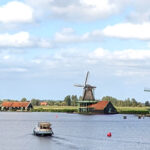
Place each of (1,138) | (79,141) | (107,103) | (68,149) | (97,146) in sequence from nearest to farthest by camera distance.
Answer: (68,149) < (97,146) < (79,141) < (1,138) < (107,103)

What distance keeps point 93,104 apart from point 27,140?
111 meters

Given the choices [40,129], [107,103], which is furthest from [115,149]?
[107,103]

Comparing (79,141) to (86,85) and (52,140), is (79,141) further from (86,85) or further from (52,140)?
(86,85)

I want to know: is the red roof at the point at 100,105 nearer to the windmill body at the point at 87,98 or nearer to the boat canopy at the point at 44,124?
the windmill body at the point at 87,98

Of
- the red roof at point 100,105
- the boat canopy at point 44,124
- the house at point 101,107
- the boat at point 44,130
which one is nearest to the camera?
the boat at point 44,130

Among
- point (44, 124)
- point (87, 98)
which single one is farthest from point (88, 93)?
point (44, 124)

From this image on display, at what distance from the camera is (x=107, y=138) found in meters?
85.7

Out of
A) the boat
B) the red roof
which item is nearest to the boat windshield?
the boat

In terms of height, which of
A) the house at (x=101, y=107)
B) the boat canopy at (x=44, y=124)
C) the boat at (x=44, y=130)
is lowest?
the boat at (x=44, y=130)

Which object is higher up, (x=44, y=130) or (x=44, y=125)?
(x=44, y=125)

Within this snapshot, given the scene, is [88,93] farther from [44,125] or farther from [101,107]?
[44,125]

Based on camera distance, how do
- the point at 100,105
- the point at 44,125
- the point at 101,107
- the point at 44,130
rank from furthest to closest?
1. the point at 100,105
2. the point at 101,107
3. the point at 44,125
4. the point at 44,130

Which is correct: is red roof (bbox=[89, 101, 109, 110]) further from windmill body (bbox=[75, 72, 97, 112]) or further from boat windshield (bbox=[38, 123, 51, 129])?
boat windshield (bbox=[38, 123, 51, 129])

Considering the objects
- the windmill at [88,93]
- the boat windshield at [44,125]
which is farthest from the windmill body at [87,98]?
the boat windshield at [44,125]
